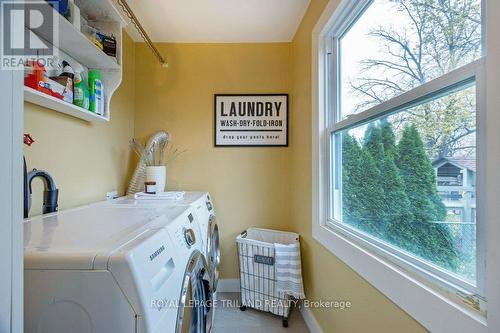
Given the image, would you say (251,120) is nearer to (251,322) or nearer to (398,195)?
(398,195)

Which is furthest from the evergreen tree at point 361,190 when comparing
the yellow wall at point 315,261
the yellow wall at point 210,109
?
the yellow wall at point 210,109

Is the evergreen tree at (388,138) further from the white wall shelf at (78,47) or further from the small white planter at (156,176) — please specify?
the small white planter at (156,176)

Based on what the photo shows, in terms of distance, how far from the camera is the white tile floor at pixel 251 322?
175cm

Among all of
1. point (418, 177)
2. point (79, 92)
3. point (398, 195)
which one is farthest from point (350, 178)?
point (79, 92)

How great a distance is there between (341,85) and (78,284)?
157 cm

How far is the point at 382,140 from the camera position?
3.47 ft

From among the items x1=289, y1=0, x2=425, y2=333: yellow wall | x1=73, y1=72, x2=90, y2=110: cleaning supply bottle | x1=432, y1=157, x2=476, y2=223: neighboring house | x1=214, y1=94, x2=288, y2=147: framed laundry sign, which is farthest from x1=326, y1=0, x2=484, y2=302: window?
x1=73, y1=72, x2=90, y2=110: cleaning supply bottle

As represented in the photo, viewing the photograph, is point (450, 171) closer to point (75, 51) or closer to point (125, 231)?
point (125, 231)

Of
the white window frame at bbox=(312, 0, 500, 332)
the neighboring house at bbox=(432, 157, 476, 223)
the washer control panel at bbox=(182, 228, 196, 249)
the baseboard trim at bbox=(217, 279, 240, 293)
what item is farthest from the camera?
the baseboard trim at bbox=(217, 279, 240, 293)

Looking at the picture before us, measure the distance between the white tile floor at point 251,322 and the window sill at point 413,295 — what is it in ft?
3.19

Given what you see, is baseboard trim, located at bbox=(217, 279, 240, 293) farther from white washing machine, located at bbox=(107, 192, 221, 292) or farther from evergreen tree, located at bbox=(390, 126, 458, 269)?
evergreen tree, located at bbox=(390, 126, 458, 269)

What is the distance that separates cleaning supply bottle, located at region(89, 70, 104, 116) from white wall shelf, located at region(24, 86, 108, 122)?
0.05 m

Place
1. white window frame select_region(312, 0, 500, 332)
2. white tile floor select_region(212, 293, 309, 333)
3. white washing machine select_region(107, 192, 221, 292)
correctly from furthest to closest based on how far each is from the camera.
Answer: white tile floor select_region(212, 293, 309, 333) → white washing machine select_region(107, 192, 221, 292) → white window frame select_region(312, 0, 500, 332)

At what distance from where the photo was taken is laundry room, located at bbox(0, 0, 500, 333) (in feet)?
2.00
